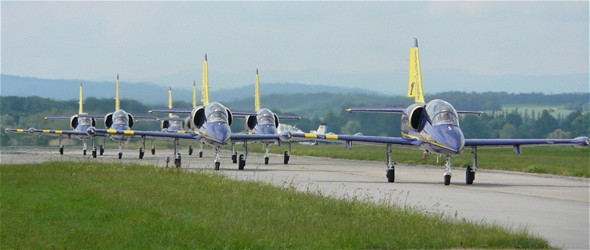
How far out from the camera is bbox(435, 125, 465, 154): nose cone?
106 feet

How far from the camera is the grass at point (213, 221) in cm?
1574

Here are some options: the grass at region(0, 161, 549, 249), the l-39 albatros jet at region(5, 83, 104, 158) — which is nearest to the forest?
the l-39 albatros jet at region(5, 83, 104, 158)

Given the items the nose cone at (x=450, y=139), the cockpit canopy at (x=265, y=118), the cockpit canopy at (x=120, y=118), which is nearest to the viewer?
the nose cone at (x=450, y=139)

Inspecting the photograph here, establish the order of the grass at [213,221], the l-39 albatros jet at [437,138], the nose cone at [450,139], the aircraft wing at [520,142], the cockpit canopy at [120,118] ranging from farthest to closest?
the cockpit canopy at [120,118] < the aircraft wing at [520,142] < the l-39 albatros jet at [437,138] < the nose cone at [450,139] < the grass at [213,221]

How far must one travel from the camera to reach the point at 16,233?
55.5 ft

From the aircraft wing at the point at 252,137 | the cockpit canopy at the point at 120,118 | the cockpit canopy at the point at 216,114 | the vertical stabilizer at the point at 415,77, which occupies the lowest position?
the aircraft wing at the point at 252,137

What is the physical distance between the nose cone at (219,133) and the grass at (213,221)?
49.6 ft

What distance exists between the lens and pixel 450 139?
32500mm

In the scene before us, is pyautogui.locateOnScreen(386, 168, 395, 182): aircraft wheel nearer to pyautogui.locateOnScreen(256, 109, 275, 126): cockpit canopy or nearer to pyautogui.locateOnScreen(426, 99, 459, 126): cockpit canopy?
pyautogui.locateOnScreen(426, 99, 459, 126): cockpit canopy

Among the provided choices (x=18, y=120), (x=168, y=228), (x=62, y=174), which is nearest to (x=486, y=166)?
(x=62, y=174)

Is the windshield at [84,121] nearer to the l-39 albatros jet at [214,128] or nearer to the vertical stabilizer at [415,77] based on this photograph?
the l-39 albatros jet at [214,128]

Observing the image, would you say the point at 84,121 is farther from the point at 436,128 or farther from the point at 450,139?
the point at 450,139

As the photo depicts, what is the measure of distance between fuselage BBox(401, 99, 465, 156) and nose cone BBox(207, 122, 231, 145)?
893 centimetres

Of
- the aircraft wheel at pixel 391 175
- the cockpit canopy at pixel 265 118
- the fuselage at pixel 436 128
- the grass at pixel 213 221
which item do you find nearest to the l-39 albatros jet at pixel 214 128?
the cockpit canopy at pixel 265 118
